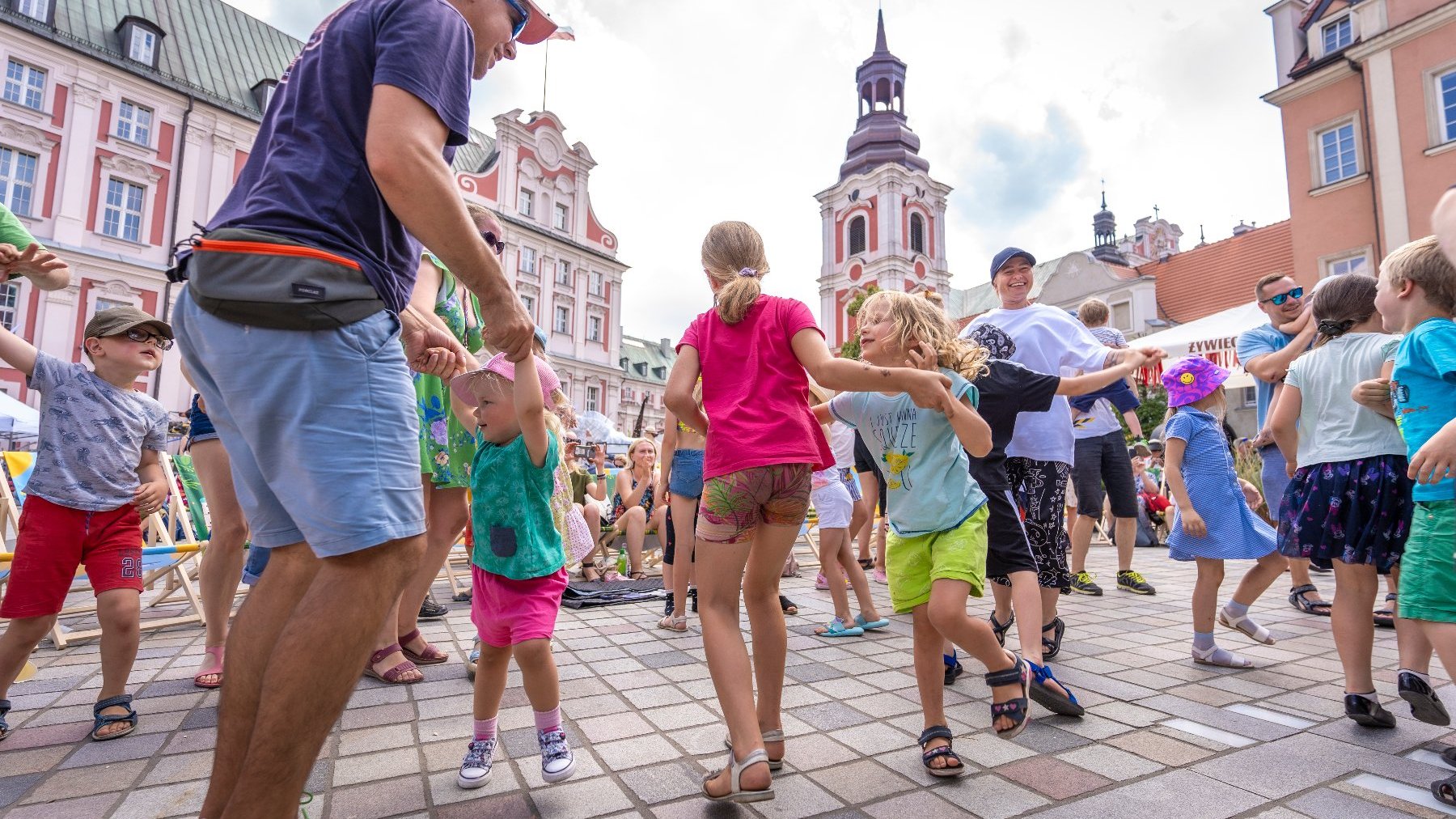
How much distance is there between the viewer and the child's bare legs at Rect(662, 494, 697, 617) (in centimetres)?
488

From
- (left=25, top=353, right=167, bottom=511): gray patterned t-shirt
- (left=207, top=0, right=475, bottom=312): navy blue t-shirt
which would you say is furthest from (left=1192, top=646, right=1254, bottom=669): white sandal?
(left=25, top=353, right=167, bottom=511): gray patterned t-shirt

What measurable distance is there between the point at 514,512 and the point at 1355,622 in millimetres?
3254

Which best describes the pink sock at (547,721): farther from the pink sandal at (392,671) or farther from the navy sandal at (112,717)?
the navy sandal at (112,717)

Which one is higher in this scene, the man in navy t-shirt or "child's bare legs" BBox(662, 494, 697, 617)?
the man in navy t-shirt

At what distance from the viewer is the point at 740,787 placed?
2.08 meters

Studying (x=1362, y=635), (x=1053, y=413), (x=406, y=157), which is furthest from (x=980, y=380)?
(x=406, y=157)

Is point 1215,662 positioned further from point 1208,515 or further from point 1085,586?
point 1085,586

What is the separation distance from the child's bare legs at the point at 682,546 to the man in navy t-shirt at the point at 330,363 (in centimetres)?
339

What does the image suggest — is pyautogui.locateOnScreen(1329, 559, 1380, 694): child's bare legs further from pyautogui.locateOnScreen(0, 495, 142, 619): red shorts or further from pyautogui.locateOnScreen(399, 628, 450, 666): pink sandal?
pyautogui.locateOnScreen(0, 495, 142, 619): red shorts

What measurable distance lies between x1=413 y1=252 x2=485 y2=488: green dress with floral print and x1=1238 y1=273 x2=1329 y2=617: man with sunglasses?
14.8 feet

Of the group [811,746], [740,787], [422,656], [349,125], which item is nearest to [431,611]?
[422,656]

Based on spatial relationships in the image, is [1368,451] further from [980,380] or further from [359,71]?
[359,71]

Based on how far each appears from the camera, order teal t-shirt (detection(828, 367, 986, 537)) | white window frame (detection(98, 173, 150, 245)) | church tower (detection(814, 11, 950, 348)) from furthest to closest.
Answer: church tower (detection(814, 11, 950, 348)) → white window frame (detection(98, 173, 150, 245)) → teal t-shirt (detection(828, 367, 986, 537))

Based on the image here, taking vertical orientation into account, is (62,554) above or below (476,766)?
above
